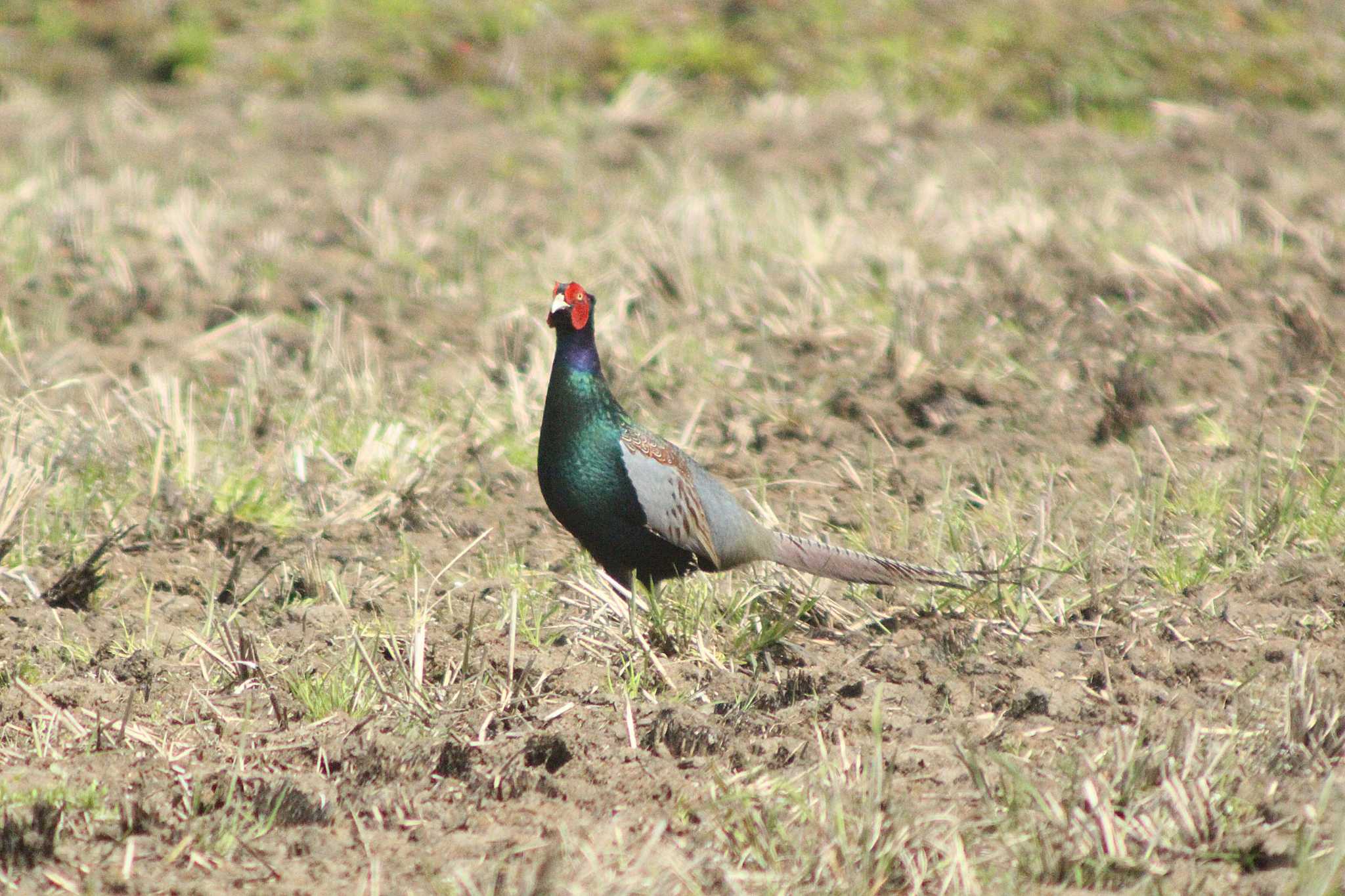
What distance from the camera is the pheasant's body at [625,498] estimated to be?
13.1ft

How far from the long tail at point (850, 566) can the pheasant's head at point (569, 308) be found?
0.74m

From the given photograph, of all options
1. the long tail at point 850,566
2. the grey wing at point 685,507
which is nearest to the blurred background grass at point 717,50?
the grey wing at point 685,507

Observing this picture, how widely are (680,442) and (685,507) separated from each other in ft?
3.66

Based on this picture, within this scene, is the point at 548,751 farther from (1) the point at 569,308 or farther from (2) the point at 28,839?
(1) the point at 569,308

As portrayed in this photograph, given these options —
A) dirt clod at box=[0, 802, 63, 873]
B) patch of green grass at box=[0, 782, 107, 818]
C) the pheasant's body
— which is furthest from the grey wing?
dirt clod at box=[0, 802, 63, 873]

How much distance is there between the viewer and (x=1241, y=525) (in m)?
4.20

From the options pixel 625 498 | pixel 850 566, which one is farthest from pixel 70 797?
pixel 850 566

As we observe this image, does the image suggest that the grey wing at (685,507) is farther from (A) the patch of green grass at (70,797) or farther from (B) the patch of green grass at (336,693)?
(A) the patch of green grass at (70,797)

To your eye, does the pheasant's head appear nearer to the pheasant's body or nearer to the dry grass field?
the pheasant's body

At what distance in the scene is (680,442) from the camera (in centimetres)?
512

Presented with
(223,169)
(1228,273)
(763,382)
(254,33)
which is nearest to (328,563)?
(763,382)

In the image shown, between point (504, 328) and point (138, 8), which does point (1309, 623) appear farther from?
point (138, 8)

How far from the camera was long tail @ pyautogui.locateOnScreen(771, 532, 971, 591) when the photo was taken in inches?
153

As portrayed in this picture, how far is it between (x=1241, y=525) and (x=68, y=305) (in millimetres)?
4293
